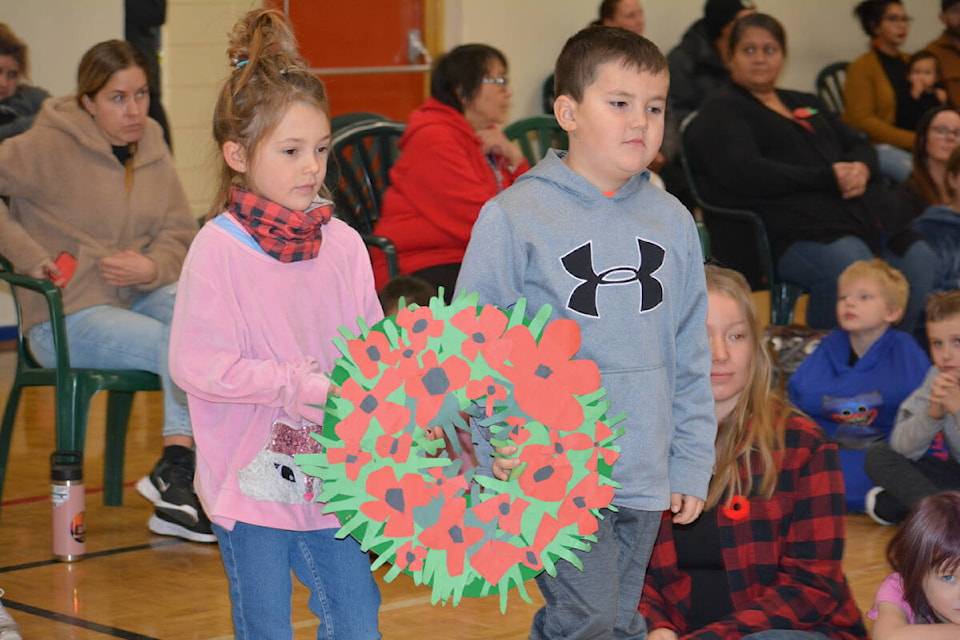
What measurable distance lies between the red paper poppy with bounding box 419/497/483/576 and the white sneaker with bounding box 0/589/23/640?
1.38 metres

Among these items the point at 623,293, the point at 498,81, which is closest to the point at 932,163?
the point at 498,81

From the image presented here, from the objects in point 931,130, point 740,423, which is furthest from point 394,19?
point 740,423

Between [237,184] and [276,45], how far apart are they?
24cm

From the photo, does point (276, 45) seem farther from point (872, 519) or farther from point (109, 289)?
point (872, 519)

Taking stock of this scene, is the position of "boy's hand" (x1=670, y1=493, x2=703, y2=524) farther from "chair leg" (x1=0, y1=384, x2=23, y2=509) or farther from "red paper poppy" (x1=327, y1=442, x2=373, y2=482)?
"chair leg" (x1=0, y1=384, x2=23, y2=509)

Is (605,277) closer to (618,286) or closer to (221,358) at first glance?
(618,286)

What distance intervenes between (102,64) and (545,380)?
2394mm

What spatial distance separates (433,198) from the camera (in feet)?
14.7

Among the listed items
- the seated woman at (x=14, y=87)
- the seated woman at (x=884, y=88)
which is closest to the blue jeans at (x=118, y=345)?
the seated woman at (x=14, y=87)

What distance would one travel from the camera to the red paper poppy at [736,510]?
2545 millimetres

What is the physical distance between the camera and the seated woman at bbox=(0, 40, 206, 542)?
383 centimetres

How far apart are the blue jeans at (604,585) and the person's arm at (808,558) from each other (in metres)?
0.28

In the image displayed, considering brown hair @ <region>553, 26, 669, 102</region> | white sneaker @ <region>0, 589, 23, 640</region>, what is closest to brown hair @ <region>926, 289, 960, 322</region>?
brown hair @ <region>553, 26, 669, 102</region>

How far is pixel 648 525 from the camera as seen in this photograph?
7.38 ft
